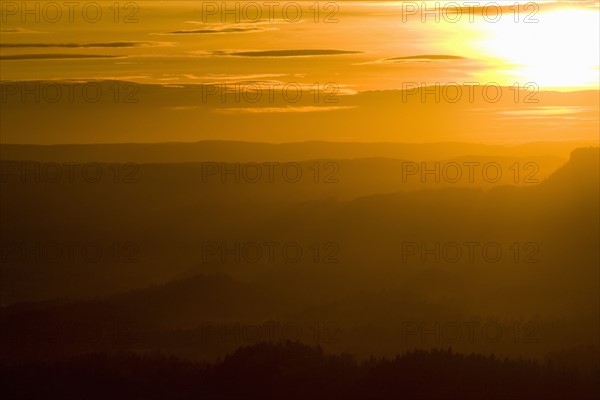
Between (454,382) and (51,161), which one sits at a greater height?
(51,161)

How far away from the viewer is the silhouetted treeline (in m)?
80.6

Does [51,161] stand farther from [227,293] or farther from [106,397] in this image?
[106,397]

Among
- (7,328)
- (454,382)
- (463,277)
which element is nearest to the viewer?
(454,382)

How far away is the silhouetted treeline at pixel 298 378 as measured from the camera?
265 ft

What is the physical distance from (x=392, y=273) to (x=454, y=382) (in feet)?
262

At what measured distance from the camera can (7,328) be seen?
11025 centimetres

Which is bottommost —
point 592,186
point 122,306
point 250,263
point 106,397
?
point 106,397

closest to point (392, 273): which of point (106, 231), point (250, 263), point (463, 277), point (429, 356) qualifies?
point (463, 277)

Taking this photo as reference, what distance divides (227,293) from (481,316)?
37.8 meters

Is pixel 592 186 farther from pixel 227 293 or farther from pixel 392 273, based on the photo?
pixel 227 293

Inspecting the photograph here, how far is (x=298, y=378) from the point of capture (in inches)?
3307

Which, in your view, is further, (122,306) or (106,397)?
(122,306)

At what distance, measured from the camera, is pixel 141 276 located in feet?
523

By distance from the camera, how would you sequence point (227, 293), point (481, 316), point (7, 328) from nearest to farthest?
1. point (7, 328)
2. point (481, 316)
3. point (227, 293)
